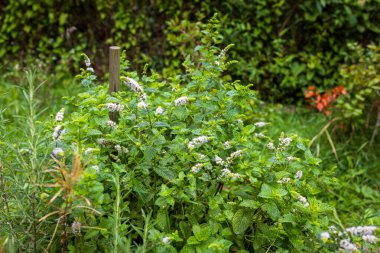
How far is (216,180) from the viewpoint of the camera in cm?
235

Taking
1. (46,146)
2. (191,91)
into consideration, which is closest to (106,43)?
(191,91)

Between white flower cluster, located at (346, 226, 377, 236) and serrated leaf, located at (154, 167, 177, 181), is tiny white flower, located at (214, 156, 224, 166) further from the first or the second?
white flower cluster, located at (346, 226, 377, 236)

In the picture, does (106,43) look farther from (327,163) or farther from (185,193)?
(185,193)

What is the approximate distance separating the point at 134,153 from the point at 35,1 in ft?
12.7

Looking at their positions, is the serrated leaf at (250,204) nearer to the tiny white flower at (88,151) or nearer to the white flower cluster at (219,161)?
the white flower cluster at (219,161)

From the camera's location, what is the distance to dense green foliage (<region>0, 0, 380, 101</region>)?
206 inches

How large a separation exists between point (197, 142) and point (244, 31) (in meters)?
3.26

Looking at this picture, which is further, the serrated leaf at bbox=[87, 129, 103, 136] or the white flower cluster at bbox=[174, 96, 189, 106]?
the white flower cluster at bbox=[174, 96, 189, 106]

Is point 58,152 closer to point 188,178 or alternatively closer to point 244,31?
point 188,178

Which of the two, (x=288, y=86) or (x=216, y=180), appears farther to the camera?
(x=288, y=86)

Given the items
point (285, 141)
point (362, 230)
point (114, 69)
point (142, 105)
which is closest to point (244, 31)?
point (114, 69)

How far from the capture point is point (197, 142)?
225cm

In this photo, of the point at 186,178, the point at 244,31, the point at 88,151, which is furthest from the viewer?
the point at 244,31

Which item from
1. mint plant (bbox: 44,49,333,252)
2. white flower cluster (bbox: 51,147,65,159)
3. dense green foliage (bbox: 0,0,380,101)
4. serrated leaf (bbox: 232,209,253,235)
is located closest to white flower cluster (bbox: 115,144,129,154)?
mint plant (bbox: 44,49,333,252)
